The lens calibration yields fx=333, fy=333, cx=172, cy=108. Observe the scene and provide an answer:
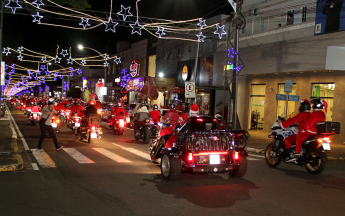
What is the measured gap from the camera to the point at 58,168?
900 cm

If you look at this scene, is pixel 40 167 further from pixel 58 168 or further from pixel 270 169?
pixel 270 169

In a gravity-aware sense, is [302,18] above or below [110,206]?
above

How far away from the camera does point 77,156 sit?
11000 mm

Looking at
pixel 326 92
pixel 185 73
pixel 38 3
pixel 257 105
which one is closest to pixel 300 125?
pixel 326 92

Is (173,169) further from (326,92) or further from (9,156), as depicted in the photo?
(326,92)

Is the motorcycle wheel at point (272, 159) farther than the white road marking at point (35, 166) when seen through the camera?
Yes

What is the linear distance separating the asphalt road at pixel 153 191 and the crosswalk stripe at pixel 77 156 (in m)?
0.06

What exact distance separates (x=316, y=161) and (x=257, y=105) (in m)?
14.5

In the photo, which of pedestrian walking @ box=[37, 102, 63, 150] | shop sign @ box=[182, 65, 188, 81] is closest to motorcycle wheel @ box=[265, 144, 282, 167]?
pedestrian walking @ box=[37, 102, 63, 150]

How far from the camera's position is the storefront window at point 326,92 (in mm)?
17853

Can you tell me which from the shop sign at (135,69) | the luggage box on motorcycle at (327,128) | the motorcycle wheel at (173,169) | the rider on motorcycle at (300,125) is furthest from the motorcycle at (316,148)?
the shop sign at (135,69)

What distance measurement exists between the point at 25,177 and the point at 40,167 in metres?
1.17

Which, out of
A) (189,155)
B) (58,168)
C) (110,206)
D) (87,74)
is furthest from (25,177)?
(87,74)

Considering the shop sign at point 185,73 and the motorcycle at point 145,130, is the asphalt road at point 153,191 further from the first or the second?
the shop sign at point 185,73
